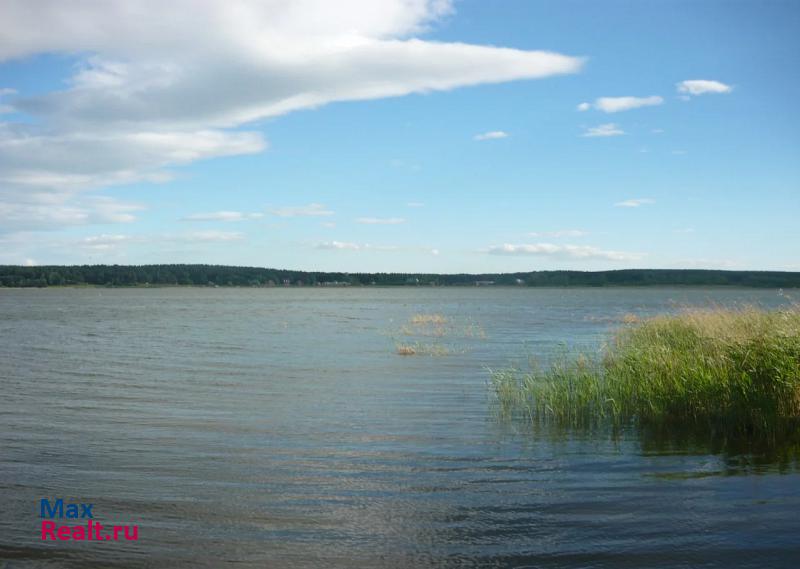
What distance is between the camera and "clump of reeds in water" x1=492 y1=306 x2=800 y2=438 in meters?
13.9

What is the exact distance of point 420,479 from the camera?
1191 cm

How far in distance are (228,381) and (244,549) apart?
55.1 ft

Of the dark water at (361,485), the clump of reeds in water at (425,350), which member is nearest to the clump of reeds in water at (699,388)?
the dark water at (361,485)

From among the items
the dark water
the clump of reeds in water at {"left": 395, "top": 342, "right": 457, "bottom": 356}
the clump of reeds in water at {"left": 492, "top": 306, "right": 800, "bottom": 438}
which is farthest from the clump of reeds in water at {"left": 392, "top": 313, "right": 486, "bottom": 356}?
the clump of reeds in water at {"left": 492, "top": 306, "right": 800, "bottom": 438}

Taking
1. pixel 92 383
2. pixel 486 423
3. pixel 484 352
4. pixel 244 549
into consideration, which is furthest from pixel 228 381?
pixel 244 549

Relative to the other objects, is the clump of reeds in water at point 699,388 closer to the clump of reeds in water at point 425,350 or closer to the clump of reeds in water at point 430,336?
the clump of reeds in water at point 425,350

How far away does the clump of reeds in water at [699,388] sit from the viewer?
45.6 ft

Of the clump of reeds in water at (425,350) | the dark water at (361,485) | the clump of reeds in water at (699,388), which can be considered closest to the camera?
the dark water at (361,485)

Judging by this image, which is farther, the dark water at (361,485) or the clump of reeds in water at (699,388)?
the clump of reeds in water at (699,388)

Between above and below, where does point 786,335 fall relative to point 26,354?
above

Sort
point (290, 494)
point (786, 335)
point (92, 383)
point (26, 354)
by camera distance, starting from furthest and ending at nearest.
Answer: point (26, 354)
point (92, 383)
point (786, 335)
point (290, 494)

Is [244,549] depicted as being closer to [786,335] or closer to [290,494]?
[290,494]

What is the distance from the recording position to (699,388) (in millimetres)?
15094

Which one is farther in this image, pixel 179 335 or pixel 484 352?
pixel 179 335
